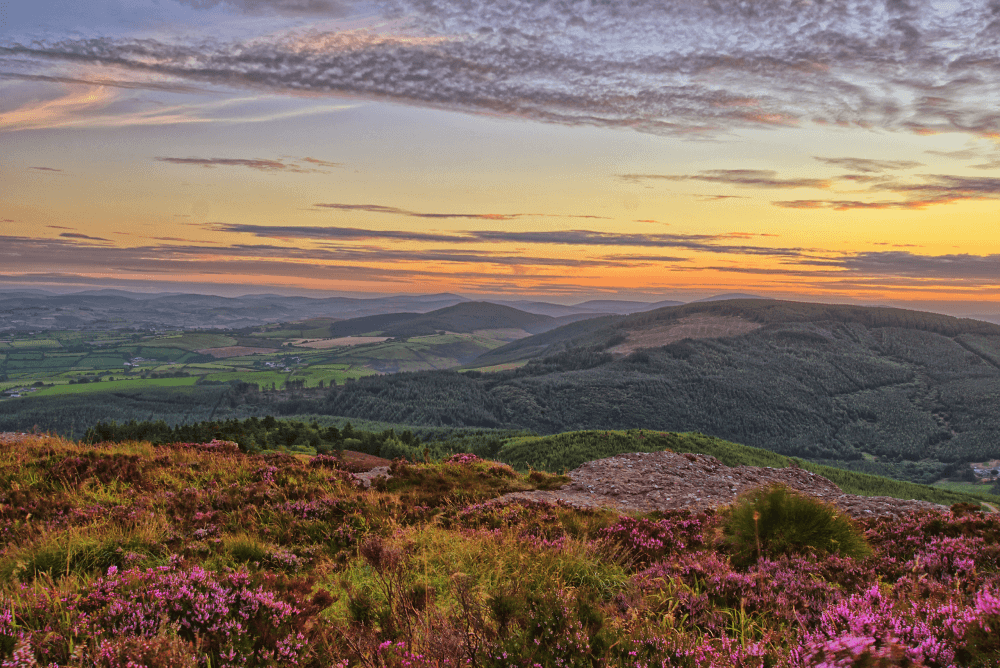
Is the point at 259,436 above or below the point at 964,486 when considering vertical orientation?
above

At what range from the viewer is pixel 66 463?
11953 millimetres

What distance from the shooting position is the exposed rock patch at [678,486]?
15578 mm

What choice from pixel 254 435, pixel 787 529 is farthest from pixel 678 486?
pixel 254 435

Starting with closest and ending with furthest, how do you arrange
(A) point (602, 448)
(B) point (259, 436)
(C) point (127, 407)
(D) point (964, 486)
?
(B) point (259, 436), (A) point (602, 448), (D) point (964, 486), (C) point (127, 407)

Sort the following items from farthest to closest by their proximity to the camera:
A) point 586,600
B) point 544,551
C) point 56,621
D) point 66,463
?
1. point 66,463
2. point 544,551
3. point 586,600
4. point 56,621

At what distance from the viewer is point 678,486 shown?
18906 millimetres

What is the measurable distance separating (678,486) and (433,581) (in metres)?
14.8

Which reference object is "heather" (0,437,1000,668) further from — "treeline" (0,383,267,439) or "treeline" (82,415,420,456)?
"treeline" (0,383,267,439)

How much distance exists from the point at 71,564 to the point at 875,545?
12308 millimetres

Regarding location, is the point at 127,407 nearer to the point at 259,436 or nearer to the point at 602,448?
the point at 602,448

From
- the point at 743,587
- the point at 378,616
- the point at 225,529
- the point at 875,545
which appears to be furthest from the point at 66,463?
the point at 875,545

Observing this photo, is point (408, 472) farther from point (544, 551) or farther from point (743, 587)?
point (743, 587)

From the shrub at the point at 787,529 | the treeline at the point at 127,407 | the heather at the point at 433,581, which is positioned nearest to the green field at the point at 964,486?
the shrub at the point at 787,529

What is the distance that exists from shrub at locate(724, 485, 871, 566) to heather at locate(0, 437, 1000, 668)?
51mm
